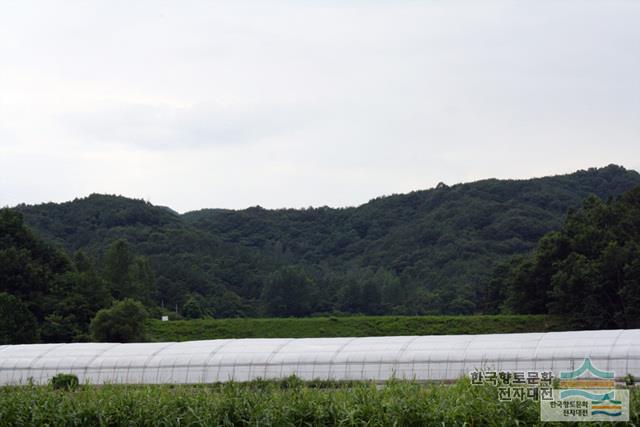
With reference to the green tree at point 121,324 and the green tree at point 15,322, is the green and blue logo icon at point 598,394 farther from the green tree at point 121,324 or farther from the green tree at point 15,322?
the green tree at point 15,322

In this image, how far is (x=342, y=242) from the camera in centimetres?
10650

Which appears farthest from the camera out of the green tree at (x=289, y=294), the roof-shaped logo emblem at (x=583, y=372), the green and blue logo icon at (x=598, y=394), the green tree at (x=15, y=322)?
the green tree at (x=289, y=294)

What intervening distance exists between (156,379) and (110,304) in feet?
86.2

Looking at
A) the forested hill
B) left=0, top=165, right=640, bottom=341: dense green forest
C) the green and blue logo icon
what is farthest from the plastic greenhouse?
the forested hill

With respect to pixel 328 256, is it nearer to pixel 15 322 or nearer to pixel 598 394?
pixel 15 322

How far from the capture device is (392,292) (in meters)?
76.9

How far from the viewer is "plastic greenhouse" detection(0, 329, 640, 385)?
2986cm

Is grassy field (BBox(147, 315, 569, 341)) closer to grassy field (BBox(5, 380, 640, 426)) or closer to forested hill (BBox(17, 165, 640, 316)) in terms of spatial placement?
forested hill (BBox(17, 165, 640, 316))

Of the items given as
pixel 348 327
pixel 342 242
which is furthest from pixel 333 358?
pixel 342 242

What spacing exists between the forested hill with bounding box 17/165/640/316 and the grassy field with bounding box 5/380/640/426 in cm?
4973

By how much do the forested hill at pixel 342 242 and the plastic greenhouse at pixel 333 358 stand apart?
104ft

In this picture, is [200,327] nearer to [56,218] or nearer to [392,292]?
[392,292]

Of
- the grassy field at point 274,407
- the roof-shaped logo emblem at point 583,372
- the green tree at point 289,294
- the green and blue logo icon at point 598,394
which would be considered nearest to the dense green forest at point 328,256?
the green tree at point 289,294

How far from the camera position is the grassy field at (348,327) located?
176 ft
